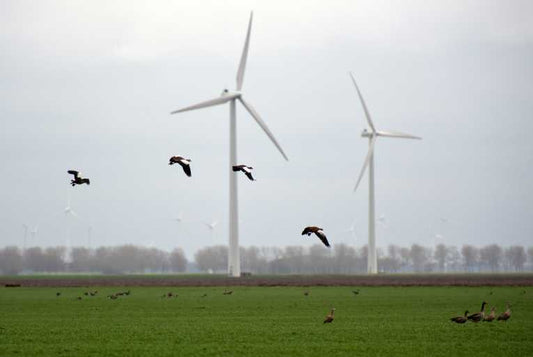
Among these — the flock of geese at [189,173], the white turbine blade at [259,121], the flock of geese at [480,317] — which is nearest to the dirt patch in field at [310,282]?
the white turbine blade at [259,121]

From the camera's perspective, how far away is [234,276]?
408 ft

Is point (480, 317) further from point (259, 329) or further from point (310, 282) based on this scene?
point (310, 282)

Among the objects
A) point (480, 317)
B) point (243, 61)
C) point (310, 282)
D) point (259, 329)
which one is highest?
point (243, 61)

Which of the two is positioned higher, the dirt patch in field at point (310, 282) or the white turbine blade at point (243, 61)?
the white turbine blade at point (243, 61)

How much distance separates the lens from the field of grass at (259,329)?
31.2 metres

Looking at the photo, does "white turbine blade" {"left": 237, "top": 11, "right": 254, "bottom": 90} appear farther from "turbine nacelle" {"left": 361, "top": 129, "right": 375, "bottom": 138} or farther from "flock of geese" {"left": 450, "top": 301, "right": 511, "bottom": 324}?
"flock of geese" {"left": 450, "top": 301, "right": 511, "bottom": 324}

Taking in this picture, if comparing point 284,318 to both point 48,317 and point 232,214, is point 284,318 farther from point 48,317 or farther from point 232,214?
point 232,214

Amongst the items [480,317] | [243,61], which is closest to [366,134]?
[243,61]

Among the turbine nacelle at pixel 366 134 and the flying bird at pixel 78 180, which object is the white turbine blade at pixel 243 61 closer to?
the turbine nacelle at pixel 366 134

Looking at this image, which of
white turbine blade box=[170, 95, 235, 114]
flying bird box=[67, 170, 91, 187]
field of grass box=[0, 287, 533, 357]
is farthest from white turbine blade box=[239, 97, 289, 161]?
flying bird box=[67, 170, 91, 187]

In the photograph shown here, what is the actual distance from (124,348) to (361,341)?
8.51 metres

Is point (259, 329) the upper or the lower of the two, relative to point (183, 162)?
lower

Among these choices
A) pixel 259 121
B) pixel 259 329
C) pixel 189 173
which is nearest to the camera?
pixel 189 173

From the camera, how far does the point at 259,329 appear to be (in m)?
39.5
